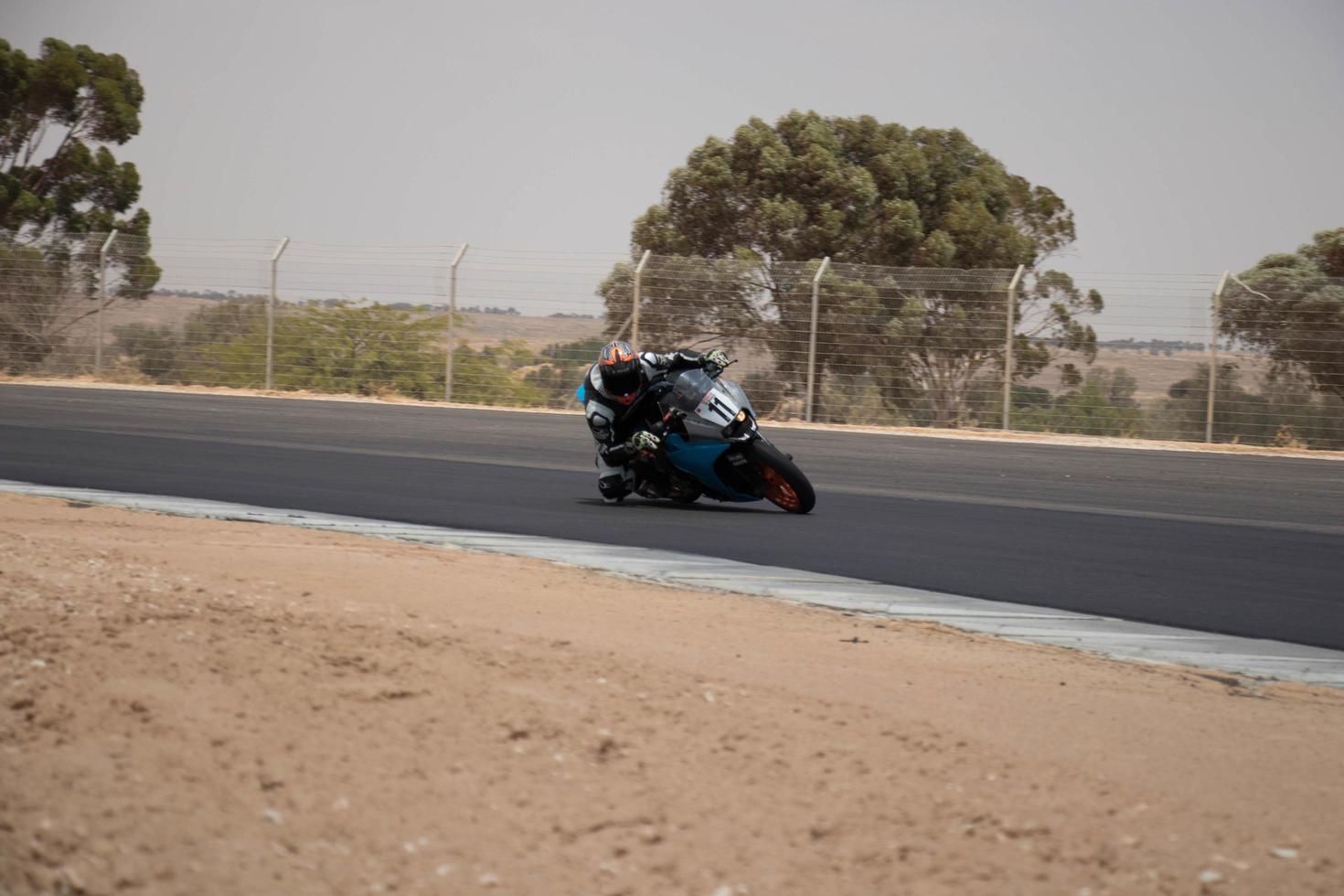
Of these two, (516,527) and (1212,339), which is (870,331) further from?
(516,527)

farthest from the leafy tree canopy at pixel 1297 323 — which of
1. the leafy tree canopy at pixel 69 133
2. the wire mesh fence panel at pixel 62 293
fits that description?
the leafy tree canopy at pixel 69 133

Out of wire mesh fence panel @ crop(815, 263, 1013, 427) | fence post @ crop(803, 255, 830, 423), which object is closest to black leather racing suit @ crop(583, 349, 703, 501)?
fence post @ crop(803, 255, 830, 423)

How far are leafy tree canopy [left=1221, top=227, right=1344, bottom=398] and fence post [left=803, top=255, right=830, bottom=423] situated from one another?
19.0ft

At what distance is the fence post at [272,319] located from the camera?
2423cm

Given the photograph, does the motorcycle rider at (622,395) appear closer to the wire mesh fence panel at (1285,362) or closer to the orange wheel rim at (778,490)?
the orange wheel rim at (778,490)

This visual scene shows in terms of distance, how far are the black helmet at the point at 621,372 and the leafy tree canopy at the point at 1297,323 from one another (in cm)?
1161

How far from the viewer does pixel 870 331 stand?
21.6 metres

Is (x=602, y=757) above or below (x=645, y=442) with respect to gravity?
below

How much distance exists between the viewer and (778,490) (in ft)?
36.4

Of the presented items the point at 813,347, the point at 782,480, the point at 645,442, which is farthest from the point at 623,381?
the point at 813,347

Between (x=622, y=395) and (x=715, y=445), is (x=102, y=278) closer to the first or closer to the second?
(x=622, y=395)

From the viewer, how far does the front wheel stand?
10953mm

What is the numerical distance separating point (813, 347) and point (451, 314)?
6.21m

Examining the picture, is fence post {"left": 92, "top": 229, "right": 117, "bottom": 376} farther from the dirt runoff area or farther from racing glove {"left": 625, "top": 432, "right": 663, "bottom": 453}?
the dirt runoff area
